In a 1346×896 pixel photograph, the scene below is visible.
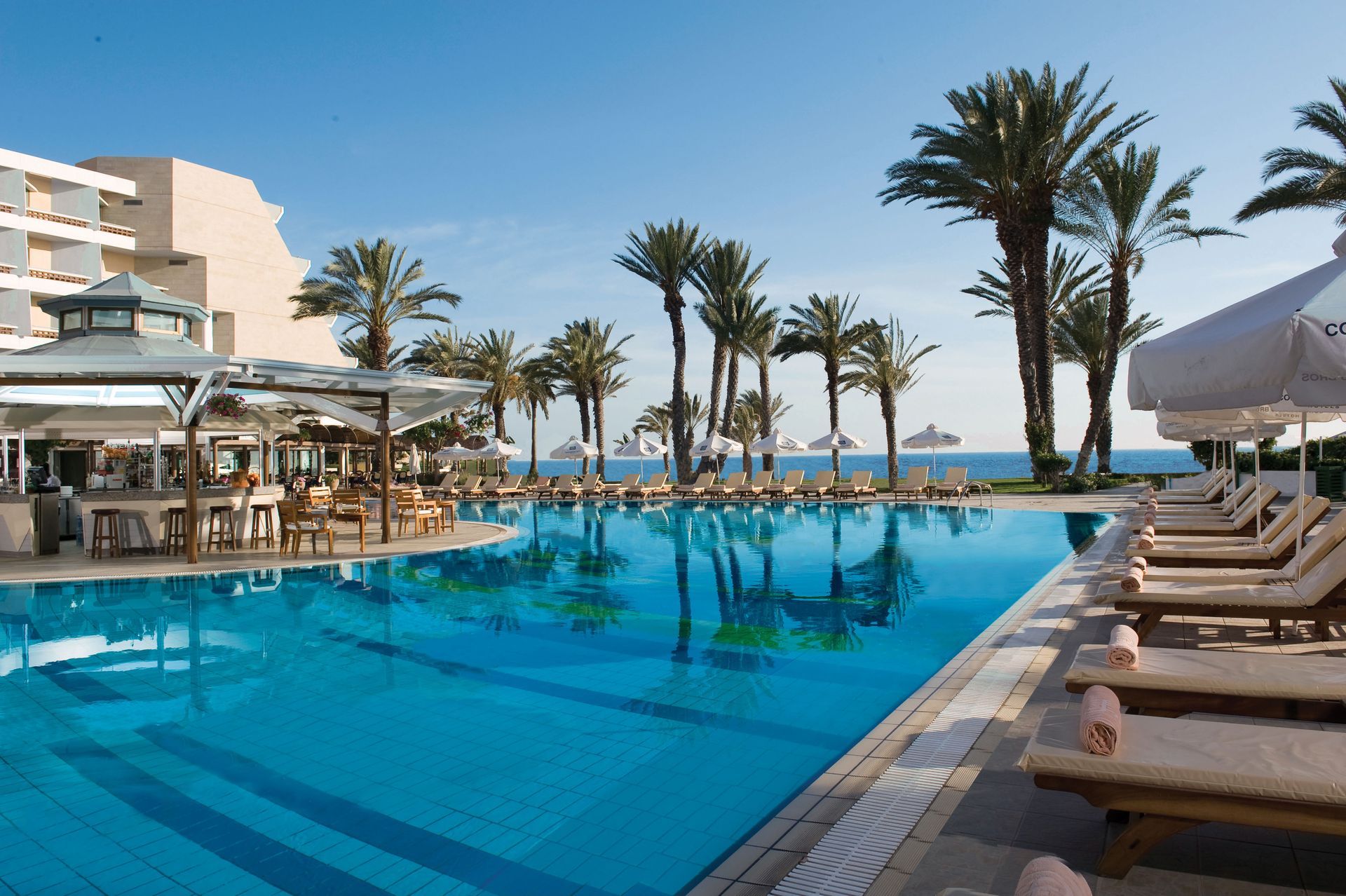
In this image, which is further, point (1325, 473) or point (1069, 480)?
point (1069, 480)

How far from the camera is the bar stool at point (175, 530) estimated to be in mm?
13945

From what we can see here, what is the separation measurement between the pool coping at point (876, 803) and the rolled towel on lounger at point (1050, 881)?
925 mm

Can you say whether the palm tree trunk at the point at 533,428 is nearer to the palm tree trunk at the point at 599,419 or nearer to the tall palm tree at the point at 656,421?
the palm tree trunk at the point at 599,419

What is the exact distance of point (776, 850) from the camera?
341cm

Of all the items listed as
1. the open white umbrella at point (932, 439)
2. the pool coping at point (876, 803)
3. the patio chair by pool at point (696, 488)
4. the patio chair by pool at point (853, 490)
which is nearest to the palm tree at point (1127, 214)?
the open white umbrella at point (932, 439)

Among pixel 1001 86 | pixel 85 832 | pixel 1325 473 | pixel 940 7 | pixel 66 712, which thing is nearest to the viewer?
pixel 85 832

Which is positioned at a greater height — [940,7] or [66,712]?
[940,7]

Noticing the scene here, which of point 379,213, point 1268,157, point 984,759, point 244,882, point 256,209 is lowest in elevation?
point 244,882

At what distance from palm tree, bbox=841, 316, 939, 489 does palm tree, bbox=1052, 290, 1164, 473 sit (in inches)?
220

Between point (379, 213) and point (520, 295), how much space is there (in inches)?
247

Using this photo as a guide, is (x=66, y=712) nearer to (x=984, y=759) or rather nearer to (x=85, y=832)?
(x=85, y=832)

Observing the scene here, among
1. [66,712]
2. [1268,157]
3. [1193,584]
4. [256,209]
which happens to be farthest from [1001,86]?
[256,209]

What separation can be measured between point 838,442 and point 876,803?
88.1ft

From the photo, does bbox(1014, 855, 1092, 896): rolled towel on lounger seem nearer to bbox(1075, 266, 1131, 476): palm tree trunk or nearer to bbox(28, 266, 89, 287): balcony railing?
bbox(1075, 266, 1131, 476): palm tree trunk
